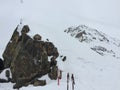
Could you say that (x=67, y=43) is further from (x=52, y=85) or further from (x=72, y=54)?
(x=52, y=85)

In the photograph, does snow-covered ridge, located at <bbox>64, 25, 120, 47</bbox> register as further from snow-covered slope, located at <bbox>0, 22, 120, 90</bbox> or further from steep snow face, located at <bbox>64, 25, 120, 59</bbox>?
snow-covered slope, located at <bbox>0, 22, 120, 90</bbox>

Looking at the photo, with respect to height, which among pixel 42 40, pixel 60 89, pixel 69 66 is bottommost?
pixel 60 89

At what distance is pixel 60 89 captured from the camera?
3844 centimetres

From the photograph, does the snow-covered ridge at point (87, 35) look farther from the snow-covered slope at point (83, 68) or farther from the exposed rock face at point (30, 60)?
the exposed rock face at point (30, 60)

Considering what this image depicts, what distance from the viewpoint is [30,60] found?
44.1 meters

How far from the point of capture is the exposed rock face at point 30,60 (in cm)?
4372

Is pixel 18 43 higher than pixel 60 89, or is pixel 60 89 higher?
pixel 18 43

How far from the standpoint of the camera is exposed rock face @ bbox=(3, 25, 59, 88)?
4372cm

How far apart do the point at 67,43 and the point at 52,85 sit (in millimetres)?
19042

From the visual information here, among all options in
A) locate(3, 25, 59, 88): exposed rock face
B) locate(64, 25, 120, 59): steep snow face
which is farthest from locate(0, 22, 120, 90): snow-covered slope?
locate(64, 25, 120, 59): steep snow face

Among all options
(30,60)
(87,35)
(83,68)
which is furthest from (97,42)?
(30,60)

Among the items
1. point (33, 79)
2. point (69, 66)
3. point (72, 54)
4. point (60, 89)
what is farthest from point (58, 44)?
point (60, 89)

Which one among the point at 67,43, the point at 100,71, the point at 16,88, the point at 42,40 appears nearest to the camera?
the point at 16,88

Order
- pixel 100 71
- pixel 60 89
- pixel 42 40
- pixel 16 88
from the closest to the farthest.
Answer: pixel 60 89, pixel 16 88, pixel 42 40, pixel 100 71
